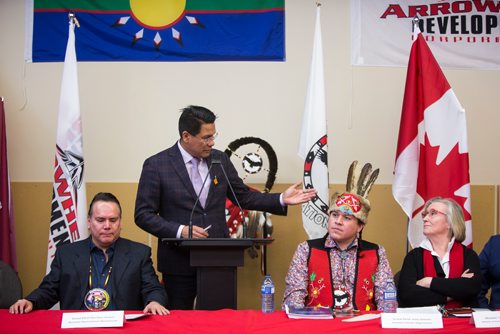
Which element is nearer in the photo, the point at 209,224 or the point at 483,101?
the point at 209,224

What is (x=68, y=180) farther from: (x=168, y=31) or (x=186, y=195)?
(x=168, y=31)

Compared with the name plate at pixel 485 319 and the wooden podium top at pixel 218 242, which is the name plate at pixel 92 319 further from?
the name plate at pixel 485 319

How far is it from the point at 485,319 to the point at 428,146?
194cm

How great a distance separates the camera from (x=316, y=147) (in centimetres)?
448

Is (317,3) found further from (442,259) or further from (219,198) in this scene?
(442,259)

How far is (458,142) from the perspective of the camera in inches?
168

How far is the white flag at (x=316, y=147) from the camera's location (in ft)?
14.4

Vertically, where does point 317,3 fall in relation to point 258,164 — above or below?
above

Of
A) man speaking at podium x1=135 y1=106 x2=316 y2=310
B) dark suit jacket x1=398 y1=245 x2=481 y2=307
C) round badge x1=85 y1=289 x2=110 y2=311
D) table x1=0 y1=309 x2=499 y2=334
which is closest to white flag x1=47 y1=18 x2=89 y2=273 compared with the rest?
man speaking at podium x1=135 y1=106 x2=316 y2=310

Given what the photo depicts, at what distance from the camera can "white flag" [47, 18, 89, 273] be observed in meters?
4.35

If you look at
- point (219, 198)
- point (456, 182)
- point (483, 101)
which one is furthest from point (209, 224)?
point (483, 101)

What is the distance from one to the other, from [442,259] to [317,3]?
7.21ft

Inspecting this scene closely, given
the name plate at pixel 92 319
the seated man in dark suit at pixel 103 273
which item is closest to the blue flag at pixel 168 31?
the seated man in dark suit at pixel 103 273

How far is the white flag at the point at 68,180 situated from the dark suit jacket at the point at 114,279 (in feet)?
3.85
